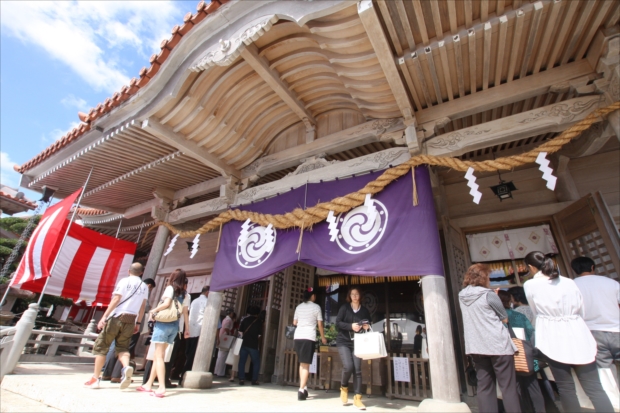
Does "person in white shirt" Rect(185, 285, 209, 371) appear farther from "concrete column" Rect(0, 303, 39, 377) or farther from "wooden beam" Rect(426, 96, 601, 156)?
"wooden beam" Rect(426, 96, 601, 156)

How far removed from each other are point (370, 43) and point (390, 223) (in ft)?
7.49

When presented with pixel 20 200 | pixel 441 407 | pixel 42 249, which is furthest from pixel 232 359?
pixel 20 200

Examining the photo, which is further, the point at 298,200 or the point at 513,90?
the point at 298,200

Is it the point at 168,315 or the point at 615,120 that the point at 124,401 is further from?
the point at 615,120

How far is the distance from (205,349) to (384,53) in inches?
197

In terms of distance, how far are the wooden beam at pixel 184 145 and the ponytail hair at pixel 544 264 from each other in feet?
16.5

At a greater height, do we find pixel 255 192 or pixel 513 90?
pixel 513 90

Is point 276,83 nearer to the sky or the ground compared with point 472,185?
nearer to the sky

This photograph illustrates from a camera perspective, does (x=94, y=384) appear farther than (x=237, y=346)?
No

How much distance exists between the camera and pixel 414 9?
3277 millimetres

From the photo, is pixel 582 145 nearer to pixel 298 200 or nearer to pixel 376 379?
pixel 298 200

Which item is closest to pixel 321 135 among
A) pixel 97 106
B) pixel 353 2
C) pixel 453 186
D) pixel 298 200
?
pixel 298 200

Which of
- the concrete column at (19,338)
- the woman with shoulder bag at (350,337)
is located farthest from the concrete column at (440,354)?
the concrete column at (19,338)

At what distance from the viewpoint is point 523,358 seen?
8.99 ft
